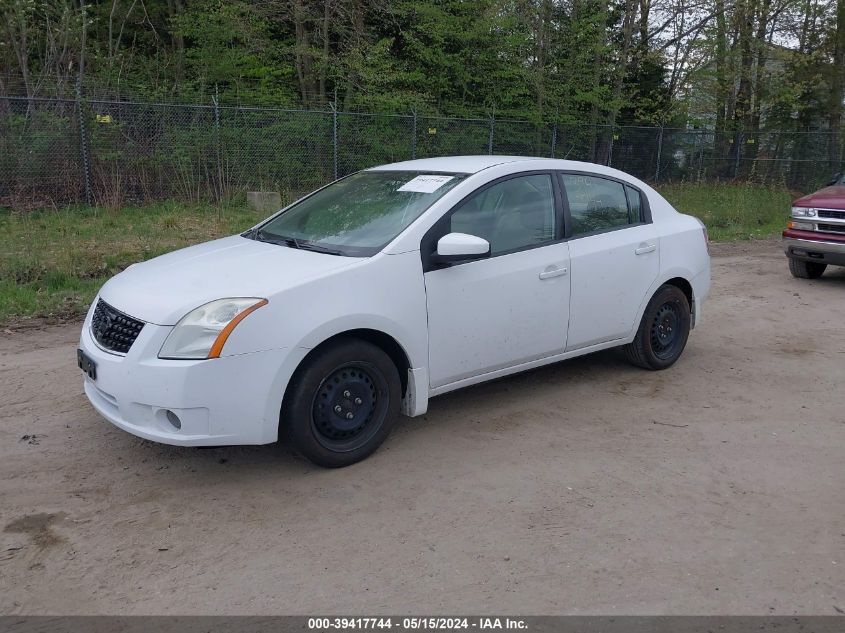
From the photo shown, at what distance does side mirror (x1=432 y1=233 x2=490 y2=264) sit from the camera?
4.40 m

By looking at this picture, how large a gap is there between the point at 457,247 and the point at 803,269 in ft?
25.7

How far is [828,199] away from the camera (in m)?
9.92

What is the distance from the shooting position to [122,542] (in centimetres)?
345

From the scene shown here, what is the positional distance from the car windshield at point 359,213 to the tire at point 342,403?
64 centimetres

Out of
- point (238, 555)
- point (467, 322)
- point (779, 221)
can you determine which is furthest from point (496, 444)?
point (779, 221)

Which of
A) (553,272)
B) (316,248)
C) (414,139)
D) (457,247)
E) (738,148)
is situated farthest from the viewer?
(738,148)

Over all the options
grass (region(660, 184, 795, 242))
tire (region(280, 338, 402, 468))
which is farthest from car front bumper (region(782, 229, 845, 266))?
tire (region(280, 338, 402, 468))

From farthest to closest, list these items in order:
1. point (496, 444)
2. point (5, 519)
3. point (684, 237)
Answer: point (684, 237) → point (496, 444) → point (5, 519)

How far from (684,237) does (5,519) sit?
499cm

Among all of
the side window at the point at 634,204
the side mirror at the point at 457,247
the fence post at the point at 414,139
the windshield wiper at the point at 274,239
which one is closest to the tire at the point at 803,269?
the side window at the point at 634,204

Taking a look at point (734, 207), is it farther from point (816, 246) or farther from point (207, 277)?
point (207, 277)

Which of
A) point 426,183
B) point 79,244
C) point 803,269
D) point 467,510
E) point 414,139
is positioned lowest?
point 467,510

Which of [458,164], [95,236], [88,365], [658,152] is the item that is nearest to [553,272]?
[458,164]
